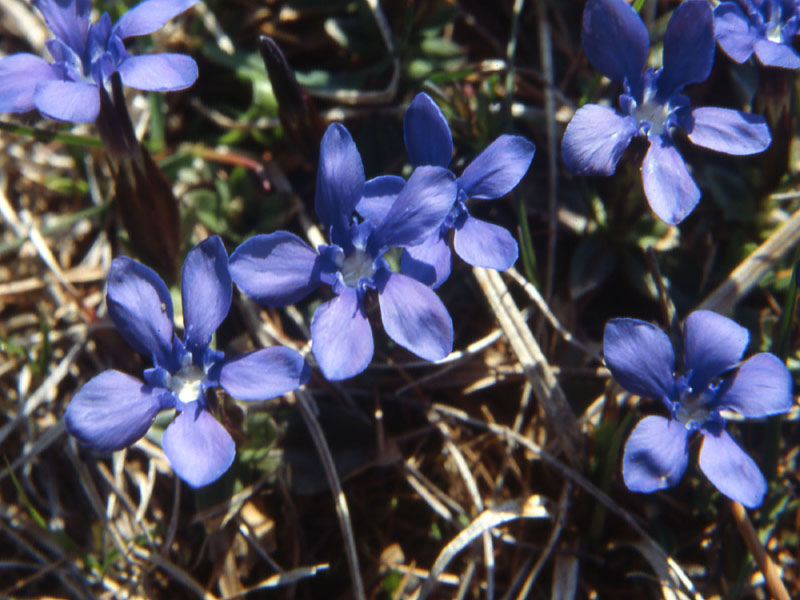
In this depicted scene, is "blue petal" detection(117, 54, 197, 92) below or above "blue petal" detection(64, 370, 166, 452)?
above

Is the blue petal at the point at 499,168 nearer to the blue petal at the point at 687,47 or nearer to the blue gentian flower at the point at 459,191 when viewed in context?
the blue gentian flower at the point at 459,191

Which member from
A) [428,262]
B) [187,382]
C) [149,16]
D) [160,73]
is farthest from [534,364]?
[149,16]

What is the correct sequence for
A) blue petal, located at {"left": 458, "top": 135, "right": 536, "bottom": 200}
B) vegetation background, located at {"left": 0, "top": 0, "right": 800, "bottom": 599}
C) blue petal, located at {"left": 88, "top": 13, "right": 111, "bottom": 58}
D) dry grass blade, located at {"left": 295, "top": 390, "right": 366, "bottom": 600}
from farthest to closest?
vegetation background, located at {"left": 0, "top": 0, "right": 800, "bottom": 599} < dry grass blade, located at {"left": 295, "top": 390, "right": 366, "bottom": 600} < blue petal, located at {"left": 88, "top": 13, "right": 111, "bottom": 58} < blue petal, located at {"left": 458, "top": 135, "right": 536, "bottom": 200}

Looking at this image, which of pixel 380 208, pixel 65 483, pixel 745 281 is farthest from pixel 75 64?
pixel 745 281

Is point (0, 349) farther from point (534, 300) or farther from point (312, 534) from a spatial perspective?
point (534, 300)

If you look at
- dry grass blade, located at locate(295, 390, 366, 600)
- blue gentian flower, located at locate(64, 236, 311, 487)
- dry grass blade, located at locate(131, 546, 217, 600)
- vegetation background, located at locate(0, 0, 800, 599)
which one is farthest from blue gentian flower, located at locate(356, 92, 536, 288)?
dry grass blade, located at locate(131, 546, 217, 600)

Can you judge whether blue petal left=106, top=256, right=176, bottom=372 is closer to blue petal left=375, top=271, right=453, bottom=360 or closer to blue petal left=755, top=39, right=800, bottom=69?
blue petal left=375, top=271, right=453, bottom=360

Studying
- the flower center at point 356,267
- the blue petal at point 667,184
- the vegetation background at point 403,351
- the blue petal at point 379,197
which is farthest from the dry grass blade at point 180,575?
the blue petal at point 667,184
